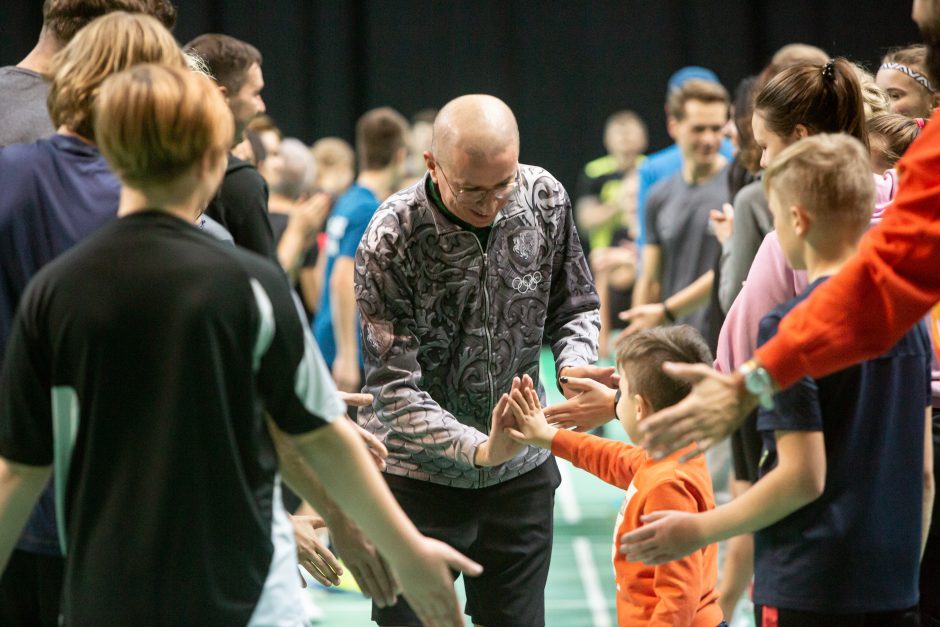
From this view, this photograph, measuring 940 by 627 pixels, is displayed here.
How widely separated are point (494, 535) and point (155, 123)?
1654 mm

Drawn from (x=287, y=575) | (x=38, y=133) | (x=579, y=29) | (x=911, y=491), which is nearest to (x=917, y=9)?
(x=911, y=491)

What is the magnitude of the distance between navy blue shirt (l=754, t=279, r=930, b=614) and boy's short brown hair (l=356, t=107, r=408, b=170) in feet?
Result: 14.4

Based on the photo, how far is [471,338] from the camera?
3.05 metres

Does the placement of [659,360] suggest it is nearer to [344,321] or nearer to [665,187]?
[665,187]

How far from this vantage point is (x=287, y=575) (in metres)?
1.98

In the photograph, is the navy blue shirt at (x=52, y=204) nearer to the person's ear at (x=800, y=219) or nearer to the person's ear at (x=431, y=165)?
the person's ear at (x=431, y=165)

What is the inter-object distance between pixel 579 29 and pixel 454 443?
12621mm

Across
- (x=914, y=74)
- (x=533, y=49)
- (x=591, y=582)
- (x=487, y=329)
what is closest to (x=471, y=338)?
(x=487, y=329)

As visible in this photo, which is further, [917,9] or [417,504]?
[417,504]

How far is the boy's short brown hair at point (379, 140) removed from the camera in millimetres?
6395

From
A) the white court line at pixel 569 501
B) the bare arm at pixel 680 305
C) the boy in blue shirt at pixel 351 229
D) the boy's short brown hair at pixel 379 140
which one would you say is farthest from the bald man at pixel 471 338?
the white court line at pixel 569 501

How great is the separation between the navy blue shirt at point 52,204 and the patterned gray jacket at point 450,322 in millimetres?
850

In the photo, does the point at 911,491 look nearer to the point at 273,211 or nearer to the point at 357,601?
the point at 357,601

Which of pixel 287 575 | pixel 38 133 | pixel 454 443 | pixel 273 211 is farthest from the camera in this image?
pixel 273 211
